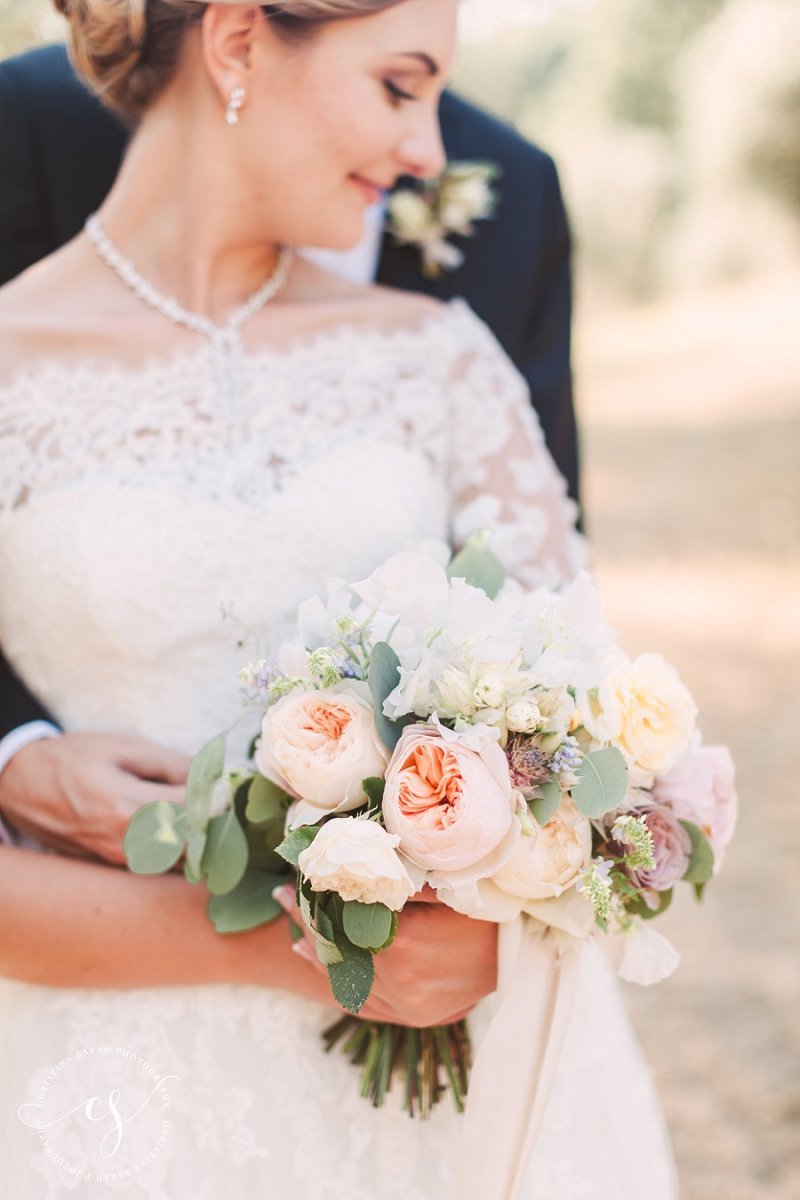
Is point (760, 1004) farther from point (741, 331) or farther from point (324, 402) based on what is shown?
point (741, 331)

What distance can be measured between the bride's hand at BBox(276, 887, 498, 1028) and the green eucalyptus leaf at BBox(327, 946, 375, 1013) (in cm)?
12

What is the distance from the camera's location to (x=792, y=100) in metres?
16.2

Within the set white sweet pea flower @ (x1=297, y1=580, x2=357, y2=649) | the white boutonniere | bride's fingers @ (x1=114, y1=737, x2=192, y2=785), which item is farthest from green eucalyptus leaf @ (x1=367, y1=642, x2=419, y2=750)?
the white boutonniere

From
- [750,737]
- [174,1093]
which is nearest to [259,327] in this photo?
[174,1093]

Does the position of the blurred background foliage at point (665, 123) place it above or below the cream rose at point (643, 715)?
below

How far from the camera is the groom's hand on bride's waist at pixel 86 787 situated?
2.04m

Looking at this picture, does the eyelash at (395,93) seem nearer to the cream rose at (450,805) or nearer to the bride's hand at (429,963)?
the cream rose at (450,805)

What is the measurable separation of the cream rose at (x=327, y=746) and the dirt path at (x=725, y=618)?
105 inches

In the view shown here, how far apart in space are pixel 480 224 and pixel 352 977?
1941 mm

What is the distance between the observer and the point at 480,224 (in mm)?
2990

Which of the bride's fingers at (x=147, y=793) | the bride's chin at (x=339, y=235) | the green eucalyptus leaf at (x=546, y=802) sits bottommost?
the bride's fingers at (x=147, y=793)

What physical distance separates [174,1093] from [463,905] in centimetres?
63

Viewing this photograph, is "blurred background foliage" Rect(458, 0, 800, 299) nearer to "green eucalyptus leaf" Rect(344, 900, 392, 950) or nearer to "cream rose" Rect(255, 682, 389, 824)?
"cream rose" Rect(255, 682, 389, 824)

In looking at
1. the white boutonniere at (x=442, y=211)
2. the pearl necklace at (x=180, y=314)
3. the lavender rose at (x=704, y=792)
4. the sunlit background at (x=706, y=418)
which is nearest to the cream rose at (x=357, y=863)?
the lavender rose at (x=704, y=792)
